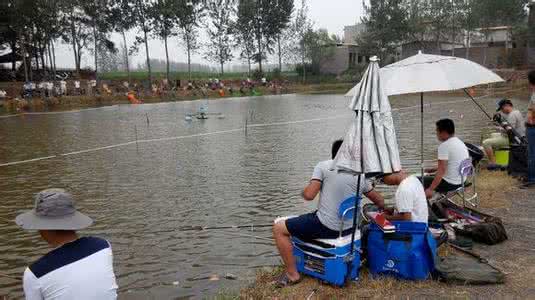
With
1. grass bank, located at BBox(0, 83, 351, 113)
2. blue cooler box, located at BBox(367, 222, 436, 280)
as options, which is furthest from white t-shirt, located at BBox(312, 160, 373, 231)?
grass bank, located at BBox(0, 83, 351, 113)

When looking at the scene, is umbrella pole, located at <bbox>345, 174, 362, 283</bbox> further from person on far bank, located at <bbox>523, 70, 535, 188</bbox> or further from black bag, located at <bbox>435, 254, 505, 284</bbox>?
person on far bank, located at <bbox>523, 70, 535, 188</bbox>

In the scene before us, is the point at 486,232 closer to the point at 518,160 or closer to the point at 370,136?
the point at 370,136

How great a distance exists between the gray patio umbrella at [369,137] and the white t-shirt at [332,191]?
0.26 metres

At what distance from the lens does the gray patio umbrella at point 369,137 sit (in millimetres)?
4504

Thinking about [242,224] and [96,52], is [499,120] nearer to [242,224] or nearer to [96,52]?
[242,224]

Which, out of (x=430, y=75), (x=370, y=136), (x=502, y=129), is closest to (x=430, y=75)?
(x=430, y=75)

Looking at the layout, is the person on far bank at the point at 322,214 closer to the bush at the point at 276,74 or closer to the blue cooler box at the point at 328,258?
the blue cooler box at the point at 328,258

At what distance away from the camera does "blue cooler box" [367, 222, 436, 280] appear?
4.86m

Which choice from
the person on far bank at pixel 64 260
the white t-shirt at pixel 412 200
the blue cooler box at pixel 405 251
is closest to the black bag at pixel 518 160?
the white t-shirt at pixel 412 200

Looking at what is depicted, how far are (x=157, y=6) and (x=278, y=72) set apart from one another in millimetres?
20560

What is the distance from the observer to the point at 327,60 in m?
75.0

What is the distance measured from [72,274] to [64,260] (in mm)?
89

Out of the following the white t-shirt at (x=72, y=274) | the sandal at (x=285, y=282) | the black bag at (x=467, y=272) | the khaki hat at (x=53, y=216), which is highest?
the khaki hat at (x=53, y=216)

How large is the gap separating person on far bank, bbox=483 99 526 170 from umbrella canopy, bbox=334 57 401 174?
20.0 ft
